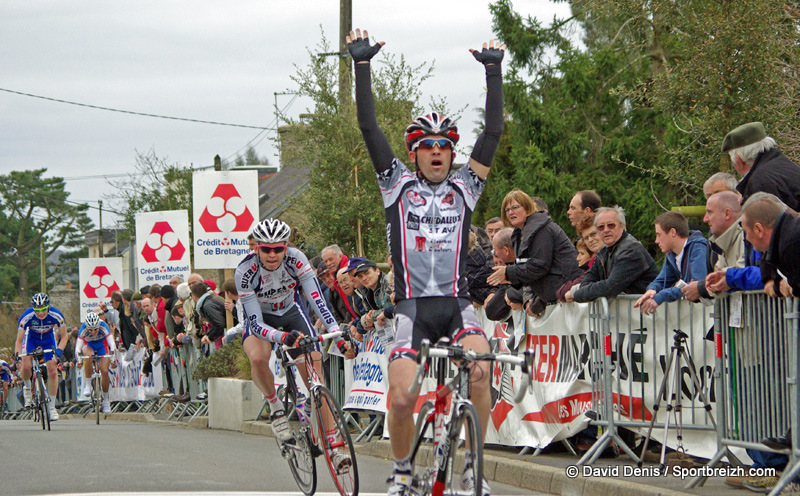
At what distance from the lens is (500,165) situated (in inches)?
1486

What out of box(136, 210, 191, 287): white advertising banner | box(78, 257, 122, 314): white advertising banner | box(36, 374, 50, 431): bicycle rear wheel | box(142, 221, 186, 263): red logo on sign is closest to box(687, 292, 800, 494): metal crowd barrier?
box(36, 374, 50, 431): bicycle rear wheel

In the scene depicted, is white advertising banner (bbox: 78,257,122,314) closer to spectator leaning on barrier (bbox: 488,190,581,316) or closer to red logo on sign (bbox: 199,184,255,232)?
red logo on sign (bbox: 199,184,255,232)

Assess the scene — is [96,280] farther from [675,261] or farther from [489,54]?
[489,54]

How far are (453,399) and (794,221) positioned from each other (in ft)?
7.72

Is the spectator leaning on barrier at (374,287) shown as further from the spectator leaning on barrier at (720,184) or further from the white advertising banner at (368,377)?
Answer: the spectator leaning on barrier at (720,184)

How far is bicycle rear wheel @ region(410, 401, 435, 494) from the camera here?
604 centimetres

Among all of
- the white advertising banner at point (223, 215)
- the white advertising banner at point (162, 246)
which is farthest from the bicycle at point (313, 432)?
the white advertising banner at point (162, 246)

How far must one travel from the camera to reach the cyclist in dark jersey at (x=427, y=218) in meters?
6.30

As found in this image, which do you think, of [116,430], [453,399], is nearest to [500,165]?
[116,430]

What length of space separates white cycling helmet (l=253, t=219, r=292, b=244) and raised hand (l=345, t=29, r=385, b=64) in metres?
2.56

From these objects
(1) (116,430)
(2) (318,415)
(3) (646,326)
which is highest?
(3) (646,326)

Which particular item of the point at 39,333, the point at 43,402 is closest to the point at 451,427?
the point at 43,402

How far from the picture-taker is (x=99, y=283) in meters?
32.9

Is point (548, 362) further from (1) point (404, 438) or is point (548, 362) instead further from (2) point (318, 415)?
(1) point (404, 438)
